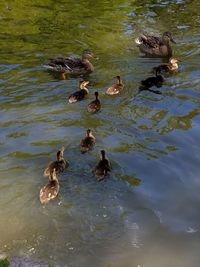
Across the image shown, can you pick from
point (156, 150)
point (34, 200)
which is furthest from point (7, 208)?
point (156, 150)

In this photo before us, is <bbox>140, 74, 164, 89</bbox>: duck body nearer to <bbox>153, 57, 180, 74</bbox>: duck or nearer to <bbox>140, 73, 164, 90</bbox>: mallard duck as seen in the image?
<bbox>140, 73, 164, 90</bbox>: mallard duck

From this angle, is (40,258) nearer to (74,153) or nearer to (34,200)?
(34,200)

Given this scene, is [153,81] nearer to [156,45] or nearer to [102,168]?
[156,45]

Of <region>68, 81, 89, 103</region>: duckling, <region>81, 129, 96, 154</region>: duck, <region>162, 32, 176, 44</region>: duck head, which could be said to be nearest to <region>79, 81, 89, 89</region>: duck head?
<region>68, 81, 89, 103</region>: duckling

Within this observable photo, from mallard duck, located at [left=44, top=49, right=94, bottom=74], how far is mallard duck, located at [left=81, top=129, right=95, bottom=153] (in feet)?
13.2

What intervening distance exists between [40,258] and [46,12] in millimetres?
13504

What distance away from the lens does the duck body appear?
12.3m

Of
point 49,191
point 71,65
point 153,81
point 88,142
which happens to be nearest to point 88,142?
point 88,142

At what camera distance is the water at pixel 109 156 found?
748cm

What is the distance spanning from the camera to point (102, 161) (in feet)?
29.4

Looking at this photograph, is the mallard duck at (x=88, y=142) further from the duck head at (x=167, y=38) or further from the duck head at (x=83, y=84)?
the duck head at (x=167, y=38)

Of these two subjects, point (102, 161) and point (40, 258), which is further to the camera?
point (102, 161)

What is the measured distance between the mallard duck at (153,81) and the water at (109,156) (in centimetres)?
20

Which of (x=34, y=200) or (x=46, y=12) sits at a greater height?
(x=46, y=12)
